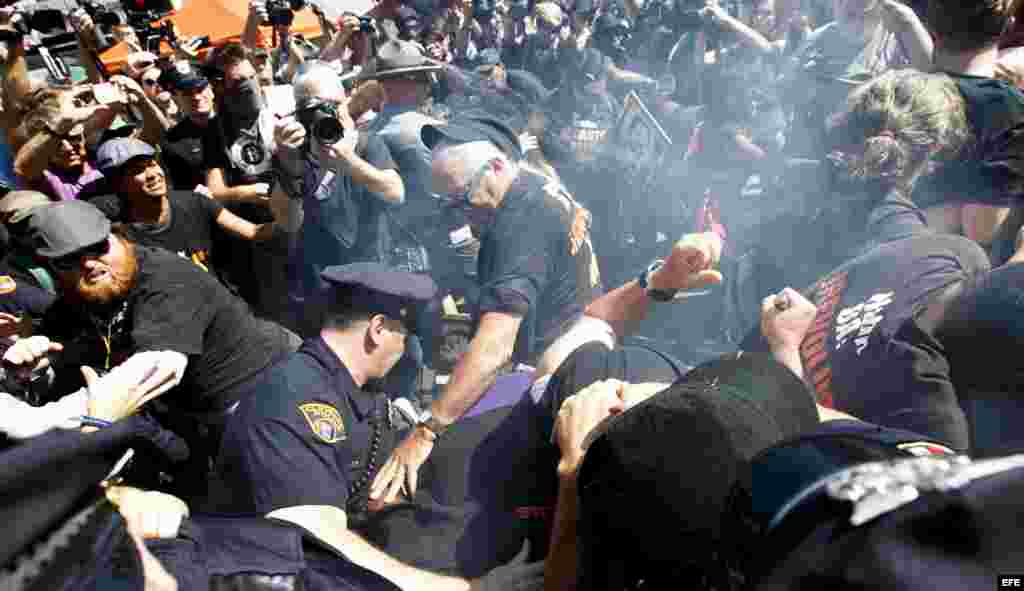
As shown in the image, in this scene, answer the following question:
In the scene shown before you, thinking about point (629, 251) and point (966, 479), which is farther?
point (629, 251)

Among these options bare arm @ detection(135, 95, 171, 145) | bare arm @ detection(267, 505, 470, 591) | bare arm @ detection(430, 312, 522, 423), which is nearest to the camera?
bare arm @ detection(267, 505, 470, 591)

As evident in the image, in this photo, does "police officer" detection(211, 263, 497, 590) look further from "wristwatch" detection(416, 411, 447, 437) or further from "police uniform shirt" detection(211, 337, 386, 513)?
"wristwatch" detection(416, 411, 447, 437)

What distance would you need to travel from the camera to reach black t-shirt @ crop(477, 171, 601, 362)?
8.80 ft

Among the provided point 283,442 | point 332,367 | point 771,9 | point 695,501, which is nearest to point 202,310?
point 332,367

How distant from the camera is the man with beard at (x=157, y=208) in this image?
345 cm

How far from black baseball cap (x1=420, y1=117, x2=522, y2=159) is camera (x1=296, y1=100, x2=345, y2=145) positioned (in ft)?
2.06

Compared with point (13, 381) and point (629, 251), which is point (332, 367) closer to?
point (13, 381)

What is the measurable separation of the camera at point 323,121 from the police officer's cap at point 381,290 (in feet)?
3.91

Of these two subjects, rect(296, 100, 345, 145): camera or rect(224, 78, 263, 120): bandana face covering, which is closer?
rect(296, 100, 345, 145): camera

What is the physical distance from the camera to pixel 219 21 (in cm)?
897

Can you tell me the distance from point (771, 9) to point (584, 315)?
505 centimetres

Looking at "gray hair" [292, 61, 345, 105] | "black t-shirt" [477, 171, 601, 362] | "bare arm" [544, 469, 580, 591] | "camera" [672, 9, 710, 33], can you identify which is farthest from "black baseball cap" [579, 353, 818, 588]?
"camera" [672, 9, 710, 33]

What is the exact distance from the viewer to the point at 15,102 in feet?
13.3

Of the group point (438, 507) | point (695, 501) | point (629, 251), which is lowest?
point (629, 251)
